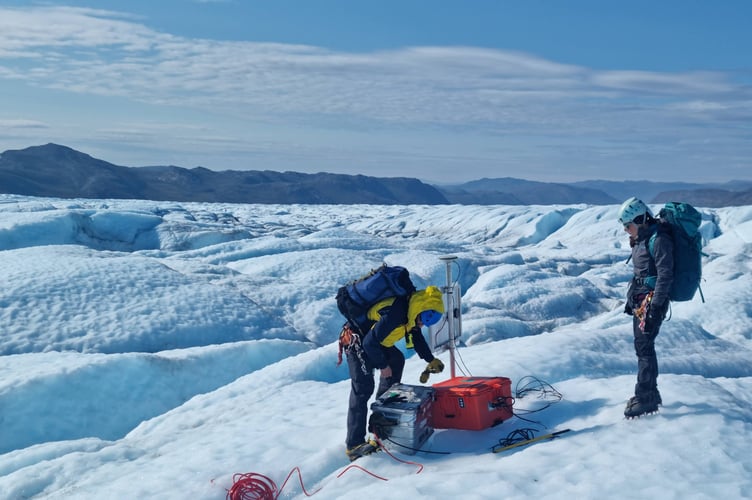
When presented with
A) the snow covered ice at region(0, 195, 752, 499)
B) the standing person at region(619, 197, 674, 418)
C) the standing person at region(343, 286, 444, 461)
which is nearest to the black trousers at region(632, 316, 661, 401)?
the standing person at region(619, 197, 674, 418)

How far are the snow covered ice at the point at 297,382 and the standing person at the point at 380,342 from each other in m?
0.30

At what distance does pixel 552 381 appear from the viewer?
25.6 feet

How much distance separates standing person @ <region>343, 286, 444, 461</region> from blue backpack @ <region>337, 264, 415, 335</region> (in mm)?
53

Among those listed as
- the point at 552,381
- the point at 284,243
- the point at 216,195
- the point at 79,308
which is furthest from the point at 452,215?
the point at 216,195

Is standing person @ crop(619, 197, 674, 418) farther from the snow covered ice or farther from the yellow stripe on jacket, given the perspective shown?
the yellow stripe on jacket

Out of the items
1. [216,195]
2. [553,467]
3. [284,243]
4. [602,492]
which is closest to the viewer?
[602,492]

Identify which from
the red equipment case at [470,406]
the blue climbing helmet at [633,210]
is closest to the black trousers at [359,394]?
the red equipment case at [470,406]

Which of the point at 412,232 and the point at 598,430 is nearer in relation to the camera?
the point at 598,430

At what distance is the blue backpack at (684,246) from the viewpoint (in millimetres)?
5461

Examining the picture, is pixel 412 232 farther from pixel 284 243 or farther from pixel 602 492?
pixel 602 492

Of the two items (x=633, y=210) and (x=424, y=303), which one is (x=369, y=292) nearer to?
(x=424, y=303)

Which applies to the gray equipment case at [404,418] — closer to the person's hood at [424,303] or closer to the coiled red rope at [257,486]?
the coiled red rope at [257,486]

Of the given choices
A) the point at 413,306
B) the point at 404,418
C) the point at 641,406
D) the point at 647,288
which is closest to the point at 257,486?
the point at 404,418

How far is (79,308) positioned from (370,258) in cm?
1164
